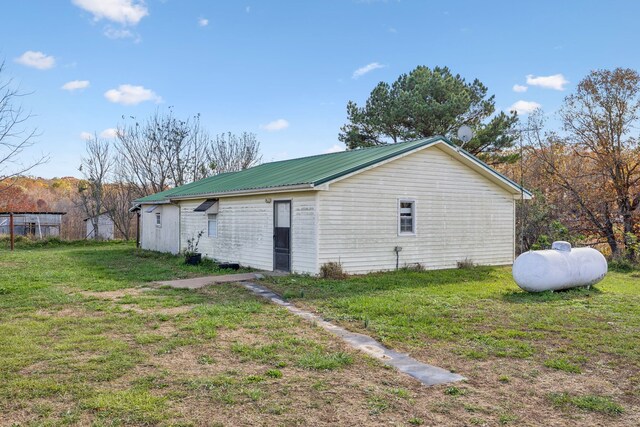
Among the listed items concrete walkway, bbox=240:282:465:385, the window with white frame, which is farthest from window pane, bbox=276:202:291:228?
concrete walkway, bbox=240:282:465:385

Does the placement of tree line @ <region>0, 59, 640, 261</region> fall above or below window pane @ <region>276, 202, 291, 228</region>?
above

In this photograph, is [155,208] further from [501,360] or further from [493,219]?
[501,360]

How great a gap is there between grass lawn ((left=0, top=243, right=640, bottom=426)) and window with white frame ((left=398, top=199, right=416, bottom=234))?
354 centimetres

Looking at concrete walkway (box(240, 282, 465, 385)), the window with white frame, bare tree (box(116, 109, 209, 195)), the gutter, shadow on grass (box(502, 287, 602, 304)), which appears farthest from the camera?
bare tree (box(116, 109, 209, 195))

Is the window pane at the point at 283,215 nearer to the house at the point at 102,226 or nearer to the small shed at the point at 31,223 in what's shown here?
the small shed at the point at 31,223

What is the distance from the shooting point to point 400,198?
13.3 m

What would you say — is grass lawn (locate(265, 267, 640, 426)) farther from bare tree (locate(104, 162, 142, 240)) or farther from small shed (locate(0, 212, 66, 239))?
small shed (locate(0, 212, 66, 239))

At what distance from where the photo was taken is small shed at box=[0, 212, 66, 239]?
30.0 metres

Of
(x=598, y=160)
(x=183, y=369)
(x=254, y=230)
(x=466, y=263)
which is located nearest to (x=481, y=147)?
(x=598, y=160)

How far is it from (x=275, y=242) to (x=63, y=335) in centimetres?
718

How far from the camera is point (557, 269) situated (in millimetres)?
9688

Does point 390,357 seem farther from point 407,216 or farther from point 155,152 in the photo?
point 155,152

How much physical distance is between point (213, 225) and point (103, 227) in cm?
1999

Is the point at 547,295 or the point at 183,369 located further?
the point at 547,295
